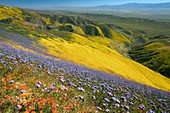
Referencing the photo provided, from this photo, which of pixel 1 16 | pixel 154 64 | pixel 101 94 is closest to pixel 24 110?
pixel 101 94

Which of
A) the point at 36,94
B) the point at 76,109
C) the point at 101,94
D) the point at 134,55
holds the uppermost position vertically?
the point at 36,94

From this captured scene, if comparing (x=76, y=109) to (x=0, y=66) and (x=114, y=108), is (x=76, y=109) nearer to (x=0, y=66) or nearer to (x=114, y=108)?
(x=114, y=108)

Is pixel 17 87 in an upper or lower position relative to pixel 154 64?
upper

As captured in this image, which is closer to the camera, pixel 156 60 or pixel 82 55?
pixel 82 55

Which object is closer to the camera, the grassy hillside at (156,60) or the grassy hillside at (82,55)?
the grassy hillside at (82,55)

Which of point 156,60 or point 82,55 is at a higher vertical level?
point 82,55

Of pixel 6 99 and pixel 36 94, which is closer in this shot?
pixel 6 99

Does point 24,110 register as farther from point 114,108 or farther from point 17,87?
point 114,108

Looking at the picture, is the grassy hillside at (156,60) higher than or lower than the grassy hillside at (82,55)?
lower

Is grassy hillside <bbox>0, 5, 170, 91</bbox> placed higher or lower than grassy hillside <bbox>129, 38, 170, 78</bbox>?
higher

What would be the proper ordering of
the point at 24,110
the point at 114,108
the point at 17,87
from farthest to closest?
the point at 114,108 < the point at 17,87 < the point at 24,110

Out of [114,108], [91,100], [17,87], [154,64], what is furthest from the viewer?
[154,64]
